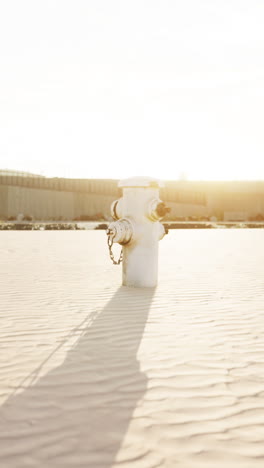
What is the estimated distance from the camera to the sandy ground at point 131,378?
8.27ft

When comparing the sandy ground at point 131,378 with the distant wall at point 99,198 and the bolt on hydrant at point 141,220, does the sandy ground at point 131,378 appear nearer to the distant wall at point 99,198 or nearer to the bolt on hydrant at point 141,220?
the bolt on hydrant at point 141,220

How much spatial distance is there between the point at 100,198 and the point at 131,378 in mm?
51890

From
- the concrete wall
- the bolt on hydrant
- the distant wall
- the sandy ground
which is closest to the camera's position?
the sandy ground

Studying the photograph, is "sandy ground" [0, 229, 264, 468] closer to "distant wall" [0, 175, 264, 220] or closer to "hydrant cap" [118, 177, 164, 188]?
"hydrant cap" [118, 177, 164, 188]

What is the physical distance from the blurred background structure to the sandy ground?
4085 centimetres

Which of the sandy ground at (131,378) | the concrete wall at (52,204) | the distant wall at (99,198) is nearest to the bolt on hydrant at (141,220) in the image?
the sandy ground at (131,378)

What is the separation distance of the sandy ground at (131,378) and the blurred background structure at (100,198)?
4085 centimetres

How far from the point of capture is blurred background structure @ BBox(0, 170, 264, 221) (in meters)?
51.4

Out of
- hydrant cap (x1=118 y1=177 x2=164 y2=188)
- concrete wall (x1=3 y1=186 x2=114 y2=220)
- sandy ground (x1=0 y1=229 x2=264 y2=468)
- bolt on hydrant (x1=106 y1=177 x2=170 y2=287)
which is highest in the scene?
concrete wall (x1=3 y1=186 x2=114 y2=220)

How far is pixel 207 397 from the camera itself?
10.5ft

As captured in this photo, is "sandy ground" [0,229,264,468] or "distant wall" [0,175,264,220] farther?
"distant wall" [0,175,264,220]

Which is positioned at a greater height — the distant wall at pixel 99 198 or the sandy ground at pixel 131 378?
the distant wall at pixel 99 198

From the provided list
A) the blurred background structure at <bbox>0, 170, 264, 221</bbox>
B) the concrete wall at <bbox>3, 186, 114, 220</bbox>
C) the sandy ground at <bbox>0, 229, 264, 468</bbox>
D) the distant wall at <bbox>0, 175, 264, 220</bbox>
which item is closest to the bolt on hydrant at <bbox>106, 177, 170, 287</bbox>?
the sandy ground at <bbox>0, 229, 264, 468</bbox>

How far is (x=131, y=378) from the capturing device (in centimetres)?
349
